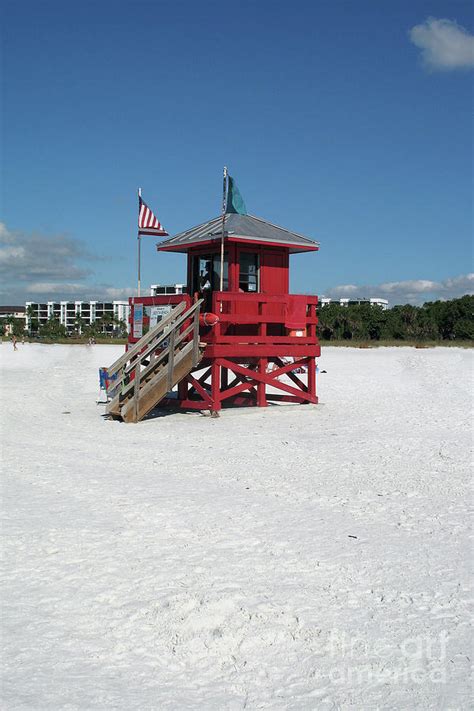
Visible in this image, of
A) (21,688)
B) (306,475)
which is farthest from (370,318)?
(21,688)

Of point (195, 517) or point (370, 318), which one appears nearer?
point (195, 517)

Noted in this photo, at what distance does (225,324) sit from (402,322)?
62.3 meters

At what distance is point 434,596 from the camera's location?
16.3ft

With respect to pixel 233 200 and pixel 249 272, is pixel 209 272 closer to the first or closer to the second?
pixel 249 272

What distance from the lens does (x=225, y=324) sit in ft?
50.2

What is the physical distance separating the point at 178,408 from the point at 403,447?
685 cm

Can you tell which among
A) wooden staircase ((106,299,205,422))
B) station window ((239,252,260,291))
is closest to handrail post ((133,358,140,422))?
wooden staircase ((106,299,205,422))

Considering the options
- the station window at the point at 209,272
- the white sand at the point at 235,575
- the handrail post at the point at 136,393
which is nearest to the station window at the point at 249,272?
the station window at the point at 209,272

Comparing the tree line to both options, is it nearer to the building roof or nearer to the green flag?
the building roof

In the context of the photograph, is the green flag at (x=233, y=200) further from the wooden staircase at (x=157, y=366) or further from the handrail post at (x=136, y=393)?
the handrail post at (x=136, y=393)

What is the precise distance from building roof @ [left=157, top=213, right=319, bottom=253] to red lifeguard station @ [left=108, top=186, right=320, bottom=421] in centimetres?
2

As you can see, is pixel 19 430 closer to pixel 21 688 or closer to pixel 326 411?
pixel 326 411

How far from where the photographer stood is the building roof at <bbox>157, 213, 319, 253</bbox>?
15203 millimetres

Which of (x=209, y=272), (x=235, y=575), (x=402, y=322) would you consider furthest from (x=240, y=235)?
(x=402, y=322)
